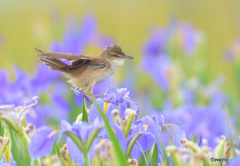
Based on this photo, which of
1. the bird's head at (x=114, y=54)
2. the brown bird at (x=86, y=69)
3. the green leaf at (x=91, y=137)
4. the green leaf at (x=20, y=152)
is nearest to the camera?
the green leaf at (x=91, y=137)

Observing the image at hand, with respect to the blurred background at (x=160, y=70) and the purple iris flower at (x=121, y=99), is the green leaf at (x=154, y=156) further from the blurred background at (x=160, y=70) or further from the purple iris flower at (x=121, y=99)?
the blurred background at (x=160, y=70)

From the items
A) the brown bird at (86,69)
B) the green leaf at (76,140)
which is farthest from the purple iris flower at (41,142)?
the brown bird at (86,69)

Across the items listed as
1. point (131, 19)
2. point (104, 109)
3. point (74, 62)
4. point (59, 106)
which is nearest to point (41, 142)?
point (104, 109)

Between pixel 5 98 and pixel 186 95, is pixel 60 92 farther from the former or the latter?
pixel 5 98

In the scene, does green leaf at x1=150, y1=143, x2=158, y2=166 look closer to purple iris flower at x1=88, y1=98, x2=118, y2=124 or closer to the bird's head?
purple iris flower at x1=88, y1=98, x2=118, y2=124

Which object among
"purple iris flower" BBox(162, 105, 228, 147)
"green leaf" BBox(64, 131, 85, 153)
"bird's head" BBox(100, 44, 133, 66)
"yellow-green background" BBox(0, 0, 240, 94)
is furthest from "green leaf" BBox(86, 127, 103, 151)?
"yellow-green background" BBox(0, 0, 240, 94)

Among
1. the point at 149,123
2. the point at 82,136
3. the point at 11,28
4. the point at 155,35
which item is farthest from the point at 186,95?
the point at 11,28
